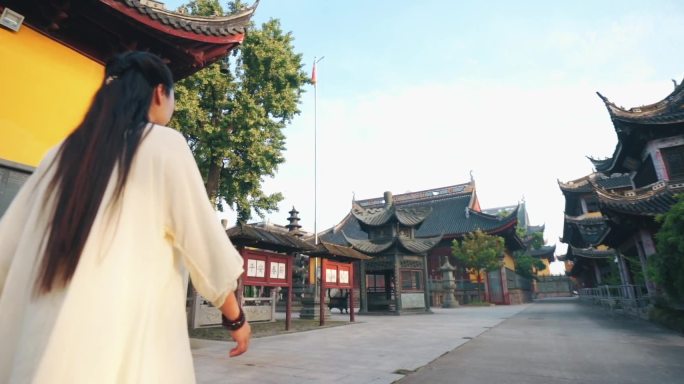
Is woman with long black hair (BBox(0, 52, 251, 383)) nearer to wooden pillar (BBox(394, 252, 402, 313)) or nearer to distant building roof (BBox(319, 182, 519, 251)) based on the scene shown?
wooden pillar (BBox(394, 252, 402, 313))

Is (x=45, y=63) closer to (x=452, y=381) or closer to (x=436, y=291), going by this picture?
(x=452, y=381)

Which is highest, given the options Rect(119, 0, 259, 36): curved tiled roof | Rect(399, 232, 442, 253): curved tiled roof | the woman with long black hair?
Rect(119, 0, 259, 36): curved tiled roof

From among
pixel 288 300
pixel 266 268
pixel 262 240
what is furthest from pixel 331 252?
pixel 262 240

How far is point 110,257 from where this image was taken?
902mm

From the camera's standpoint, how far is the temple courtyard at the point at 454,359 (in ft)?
13.3

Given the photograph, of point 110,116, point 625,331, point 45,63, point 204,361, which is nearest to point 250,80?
point 45,63

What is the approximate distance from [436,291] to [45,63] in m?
23.1

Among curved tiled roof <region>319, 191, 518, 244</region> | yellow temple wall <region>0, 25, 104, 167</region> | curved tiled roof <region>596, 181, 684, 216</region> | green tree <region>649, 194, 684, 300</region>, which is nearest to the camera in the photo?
yellow temple wall <region>0, 25, 104, 167</region>

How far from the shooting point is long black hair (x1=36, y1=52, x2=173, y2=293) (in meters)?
0.90

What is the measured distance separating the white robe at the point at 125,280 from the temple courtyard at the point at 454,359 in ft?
11.2

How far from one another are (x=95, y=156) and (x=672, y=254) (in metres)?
9.48

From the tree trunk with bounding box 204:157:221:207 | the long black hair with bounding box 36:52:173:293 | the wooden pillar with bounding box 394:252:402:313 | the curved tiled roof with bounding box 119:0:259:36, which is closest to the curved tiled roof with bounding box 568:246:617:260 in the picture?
the wooden pillar with bounding box 394:252:402:313

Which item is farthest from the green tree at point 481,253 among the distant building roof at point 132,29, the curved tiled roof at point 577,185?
the distant building roof at point 132,29

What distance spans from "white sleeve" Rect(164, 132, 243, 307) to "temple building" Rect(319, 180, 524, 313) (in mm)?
15572
